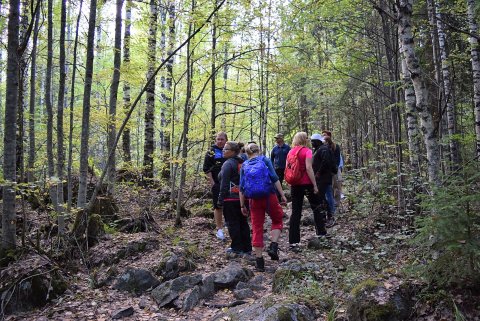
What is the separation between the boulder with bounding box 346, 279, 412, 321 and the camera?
2816 mm

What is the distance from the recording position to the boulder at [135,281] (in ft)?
15.0

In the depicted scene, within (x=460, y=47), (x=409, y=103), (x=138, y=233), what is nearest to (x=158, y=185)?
(x=138, y=233)

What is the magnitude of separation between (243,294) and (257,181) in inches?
68.9

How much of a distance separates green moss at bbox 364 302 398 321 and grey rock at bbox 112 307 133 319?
9.52ft

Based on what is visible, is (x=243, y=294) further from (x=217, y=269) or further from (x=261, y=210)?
(x=261, y=210)

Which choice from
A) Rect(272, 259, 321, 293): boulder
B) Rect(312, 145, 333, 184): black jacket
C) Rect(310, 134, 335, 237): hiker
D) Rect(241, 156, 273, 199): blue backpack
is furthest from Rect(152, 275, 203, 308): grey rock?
Rect(312, 145, 333, 184): black jacket

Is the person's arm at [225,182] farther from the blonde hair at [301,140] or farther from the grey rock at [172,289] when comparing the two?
the grey rock at [172,289]

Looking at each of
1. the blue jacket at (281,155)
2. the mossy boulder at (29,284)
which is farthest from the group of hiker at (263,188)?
the mossy boulder at (29,284)

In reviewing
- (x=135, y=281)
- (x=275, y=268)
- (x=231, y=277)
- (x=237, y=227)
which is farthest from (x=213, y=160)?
(x=135, y=281)

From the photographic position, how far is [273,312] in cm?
307

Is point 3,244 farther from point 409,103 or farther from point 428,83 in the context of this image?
point 428,83

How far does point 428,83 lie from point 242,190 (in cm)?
930

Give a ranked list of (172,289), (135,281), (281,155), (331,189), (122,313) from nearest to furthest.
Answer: (122,313)
(172,289)
(135,281)
(331,189)
(281,155)

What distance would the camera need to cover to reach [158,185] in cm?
1042
